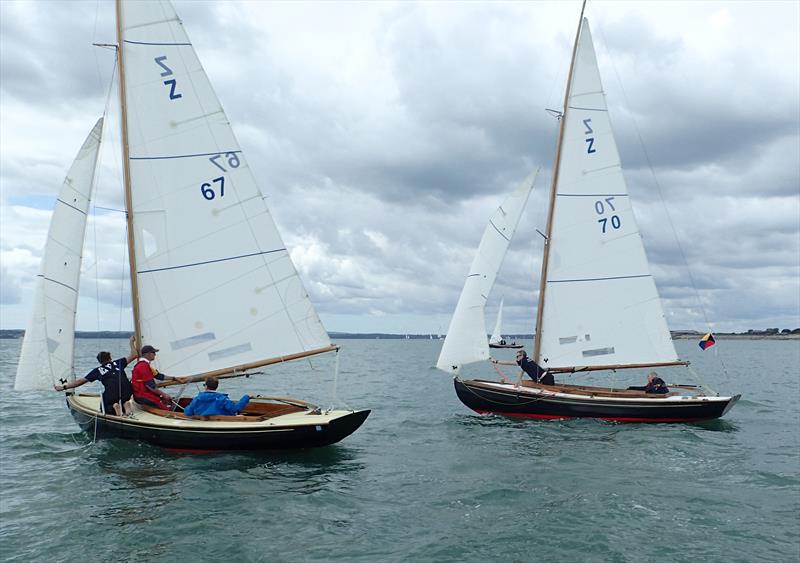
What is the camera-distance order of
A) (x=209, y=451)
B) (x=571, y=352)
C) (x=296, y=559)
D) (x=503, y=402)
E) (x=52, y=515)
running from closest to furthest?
1. (x=296, y=559)
2. (x=52, y=515)
3. (x=209, y=451)
4. (x=503, y=402)
5. (x=571, y=352)

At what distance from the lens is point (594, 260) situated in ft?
67.6

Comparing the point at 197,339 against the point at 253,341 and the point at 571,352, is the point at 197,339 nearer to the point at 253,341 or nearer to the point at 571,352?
the point at 253,341

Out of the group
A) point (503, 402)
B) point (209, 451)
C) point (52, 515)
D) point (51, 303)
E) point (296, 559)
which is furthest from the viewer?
point (503, 402)

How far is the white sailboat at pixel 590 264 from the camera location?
808 inches

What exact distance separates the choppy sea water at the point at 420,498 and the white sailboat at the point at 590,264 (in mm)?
3521

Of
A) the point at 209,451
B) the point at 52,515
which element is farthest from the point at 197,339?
the point at 52,515

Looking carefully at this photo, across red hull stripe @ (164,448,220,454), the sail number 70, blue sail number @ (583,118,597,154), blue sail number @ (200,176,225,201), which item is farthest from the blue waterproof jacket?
blue sail number @ (583,118,597,154)

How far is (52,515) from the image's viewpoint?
1007 centimetres

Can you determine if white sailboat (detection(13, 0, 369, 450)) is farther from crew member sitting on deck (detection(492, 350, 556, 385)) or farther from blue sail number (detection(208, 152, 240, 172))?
crew member sitting on deck (detection(492, 350, 556, 385))

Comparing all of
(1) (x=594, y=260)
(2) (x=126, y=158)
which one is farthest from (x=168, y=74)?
(1) (x=594, y=260)

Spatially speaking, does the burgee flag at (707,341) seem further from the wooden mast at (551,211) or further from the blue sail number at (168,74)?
the blue sail number at (168,74)

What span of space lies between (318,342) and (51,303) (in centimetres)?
705

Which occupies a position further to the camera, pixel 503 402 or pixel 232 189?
pixel 503 402

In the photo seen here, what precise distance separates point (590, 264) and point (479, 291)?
4031mm
